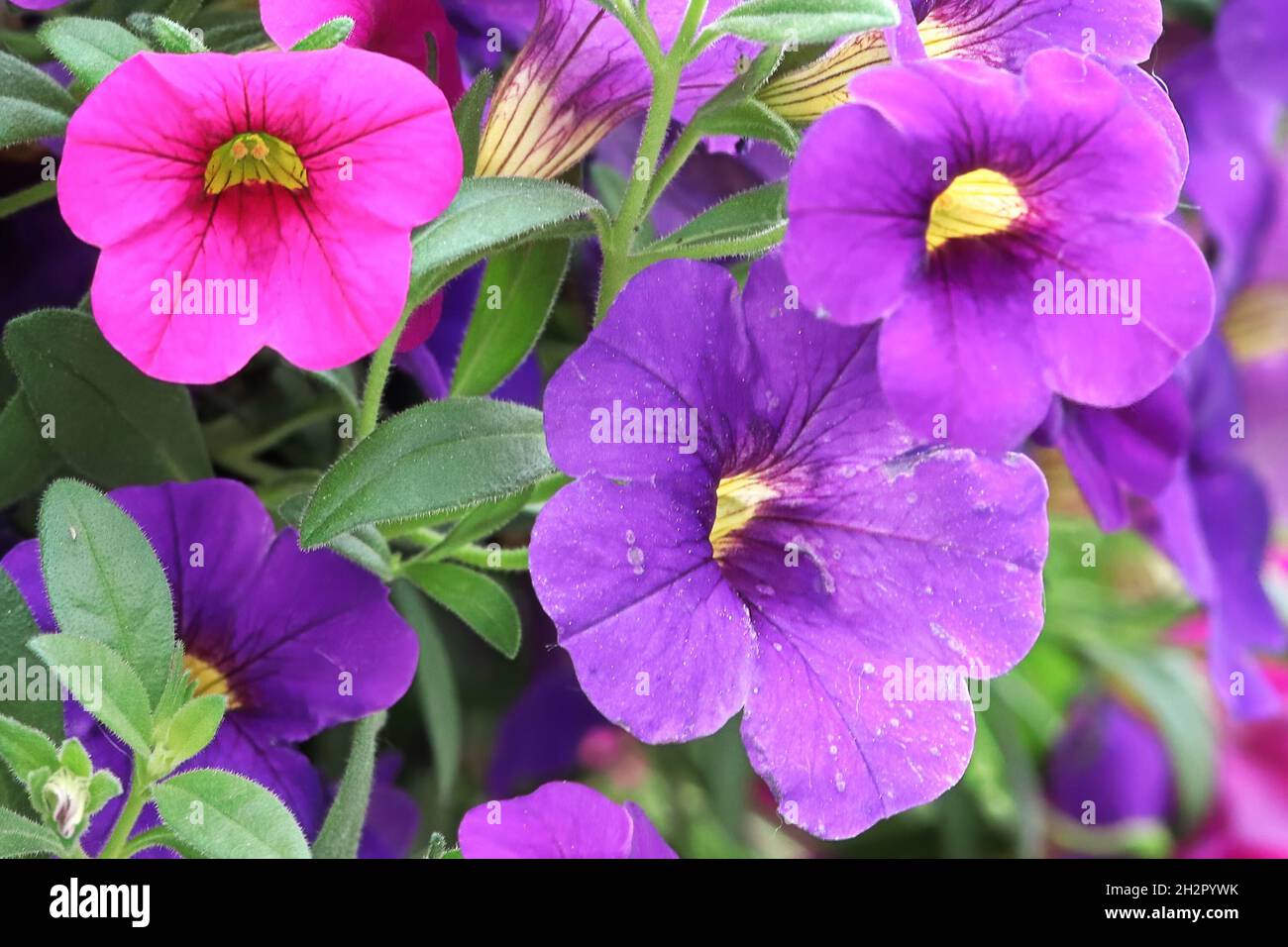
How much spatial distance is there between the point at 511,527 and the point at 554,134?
0.19 m

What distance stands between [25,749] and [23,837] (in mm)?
26

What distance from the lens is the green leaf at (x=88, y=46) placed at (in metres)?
0.39

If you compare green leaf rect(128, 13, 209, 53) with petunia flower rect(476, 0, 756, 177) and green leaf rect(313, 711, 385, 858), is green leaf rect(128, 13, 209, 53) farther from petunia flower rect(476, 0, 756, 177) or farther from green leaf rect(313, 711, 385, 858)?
green leaf rect(313, 711, 385, 858)

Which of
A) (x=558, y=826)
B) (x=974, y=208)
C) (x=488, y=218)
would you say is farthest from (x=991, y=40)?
(x=558, y=826)

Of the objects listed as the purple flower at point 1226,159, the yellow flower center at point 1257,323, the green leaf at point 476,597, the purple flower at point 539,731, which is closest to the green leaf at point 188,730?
the green leaf at point 476,597

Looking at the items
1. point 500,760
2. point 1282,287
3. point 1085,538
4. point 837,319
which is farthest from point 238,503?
point 1282,287

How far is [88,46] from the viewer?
0.40 m

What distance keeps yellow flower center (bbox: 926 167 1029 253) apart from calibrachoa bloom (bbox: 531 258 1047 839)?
1.5 inches

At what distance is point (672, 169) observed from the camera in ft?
1.42

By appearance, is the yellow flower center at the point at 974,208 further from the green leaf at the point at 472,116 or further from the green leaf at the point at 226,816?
the green leaf at the point at 226,816

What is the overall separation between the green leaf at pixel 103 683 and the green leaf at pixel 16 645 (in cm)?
3

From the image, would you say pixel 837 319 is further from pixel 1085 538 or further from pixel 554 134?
pixel 1085 538

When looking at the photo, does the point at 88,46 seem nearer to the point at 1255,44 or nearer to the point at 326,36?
the point at 326,36

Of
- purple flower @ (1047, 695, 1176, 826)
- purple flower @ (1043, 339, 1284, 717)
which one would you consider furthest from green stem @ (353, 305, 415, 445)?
purple flower @ (1047, 695, 1176, 826)
